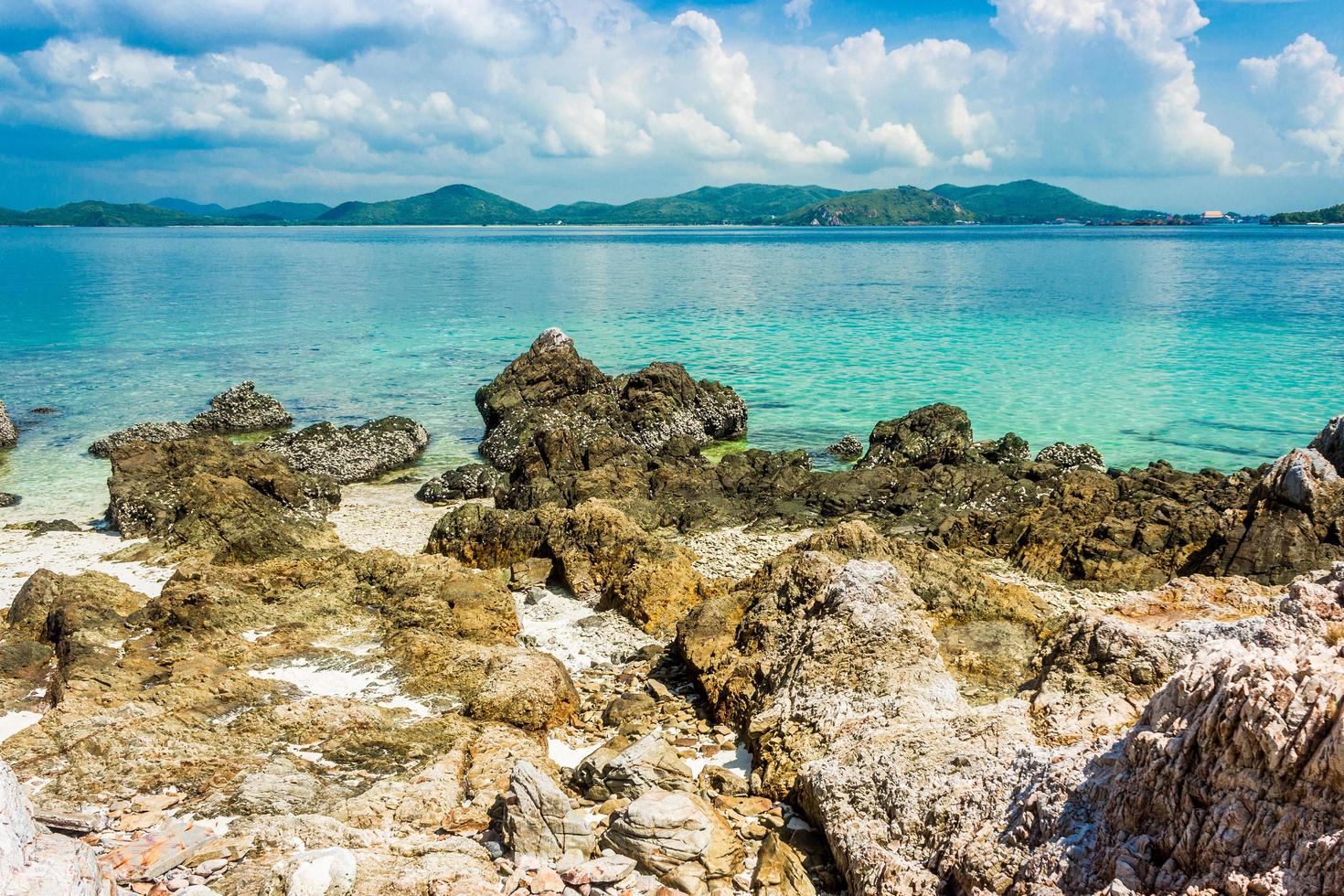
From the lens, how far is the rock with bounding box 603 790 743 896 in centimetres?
611

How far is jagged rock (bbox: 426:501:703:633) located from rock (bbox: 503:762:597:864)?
513 centimetres

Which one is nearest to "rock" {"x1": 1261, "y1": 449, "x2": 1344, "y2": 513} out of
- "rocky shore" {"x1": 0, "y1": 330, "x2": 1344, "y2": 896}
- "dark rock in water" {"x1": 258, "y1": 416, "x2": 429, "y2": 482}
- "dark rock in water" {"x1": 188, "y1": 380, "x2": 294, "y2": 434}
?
"rocky shore" {"x1": 0, "y1": 330, "x2": 1344, "y2": 896}

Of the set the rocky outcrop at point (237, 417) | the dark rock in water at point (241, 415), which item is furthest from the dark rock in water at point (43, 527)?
the dark rock in water at point (241, 415)

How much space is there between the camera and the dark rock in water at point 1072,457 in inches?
838

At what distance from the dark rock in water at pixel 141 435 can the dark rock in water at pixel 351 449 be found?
3.72m

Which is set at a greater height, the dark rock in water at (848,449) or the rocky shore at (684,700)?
the rocky shore at (684,700)

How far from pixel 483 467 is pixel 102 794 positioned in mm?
14790

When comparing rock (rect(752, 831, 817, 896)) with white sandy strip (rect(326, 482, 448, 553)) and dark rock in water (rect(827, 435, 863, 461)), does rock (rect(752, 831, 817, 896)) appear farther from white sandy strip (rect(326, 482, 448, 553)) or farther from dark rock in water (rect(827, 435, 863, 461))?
dark rock in water (rect(827, 435, 863, 461))

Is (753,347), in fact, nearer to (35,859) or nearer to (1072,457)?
(1072,457)

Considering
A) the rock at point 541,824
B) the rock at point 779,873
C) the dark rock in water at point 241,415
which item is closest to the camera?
the rock at point 779,873

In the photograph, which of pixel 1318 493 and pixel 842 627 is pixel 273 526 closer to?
pixel 842 627

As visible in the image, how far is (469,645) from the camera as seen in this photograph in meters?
10.3

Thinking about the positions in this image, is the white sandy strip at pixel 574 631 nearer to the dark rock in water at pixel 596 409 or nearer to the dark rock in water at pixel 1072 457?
the dark rock in water at pixel 596 409

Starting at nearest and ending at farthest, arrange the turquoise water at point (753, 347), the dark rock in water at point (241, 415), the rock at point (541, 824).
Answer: the rock at point (541, 824), the turquoise water at point (753, 347), the dark rock in water at point (241, 415)
